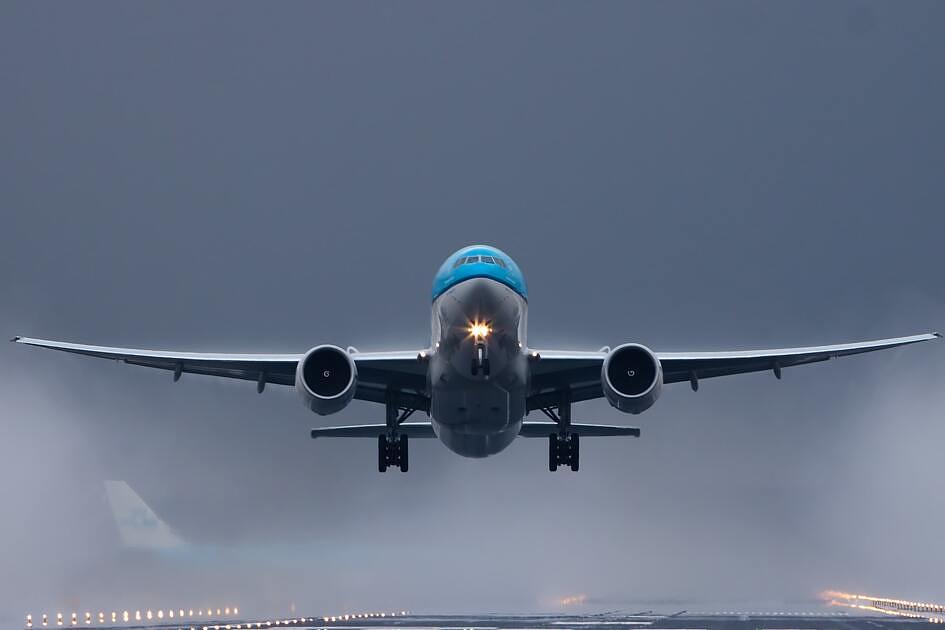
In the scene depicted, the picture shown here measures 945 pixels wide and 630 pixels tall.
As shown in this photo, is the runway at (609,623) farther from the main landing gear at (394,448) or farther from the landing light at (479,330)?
the landing light at (479,330)

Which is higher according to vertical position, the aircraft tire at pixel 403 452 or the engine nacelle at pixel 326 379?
the engine nacelle at pixel 326 379

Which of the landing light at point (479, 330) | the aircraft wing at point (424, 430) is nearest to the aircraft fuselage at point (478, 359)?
the landing light at point (479, 330)

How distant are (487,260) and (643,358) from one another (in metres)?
5.24

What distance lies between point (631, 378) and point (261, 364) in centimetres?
1086

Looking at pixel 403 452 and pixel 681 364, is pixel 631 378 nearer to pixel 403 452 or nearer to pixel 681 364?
pixel 681 364

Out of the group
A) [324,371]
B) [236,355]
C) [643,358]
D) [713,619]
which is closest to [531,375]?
[643,358]

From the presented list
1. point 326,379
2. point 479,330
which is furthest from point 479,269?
point 326,379

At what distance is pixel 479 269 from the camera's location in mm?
30188

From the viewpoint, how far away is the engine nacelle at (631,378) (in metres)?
32.0

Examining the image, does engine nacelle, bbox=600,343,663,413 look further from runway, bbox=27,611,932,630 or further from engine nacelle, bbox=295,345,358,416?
runway, bbox=27,611,932,630

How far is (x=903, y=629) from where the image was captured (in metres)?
47.1

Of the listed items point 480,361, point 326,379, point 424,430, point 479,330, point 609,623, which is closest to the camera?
point 479,330

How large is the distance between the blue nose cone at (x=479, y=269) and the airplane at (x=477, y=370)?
4 centimetres

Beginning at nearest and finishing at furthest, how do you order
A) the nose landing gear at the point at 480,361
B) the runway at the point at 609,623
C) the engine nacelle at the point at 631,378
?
the nose landing gear at the point at 480,361
the engine nacelle at the point at 631,378
the runway at the point at 609,623
